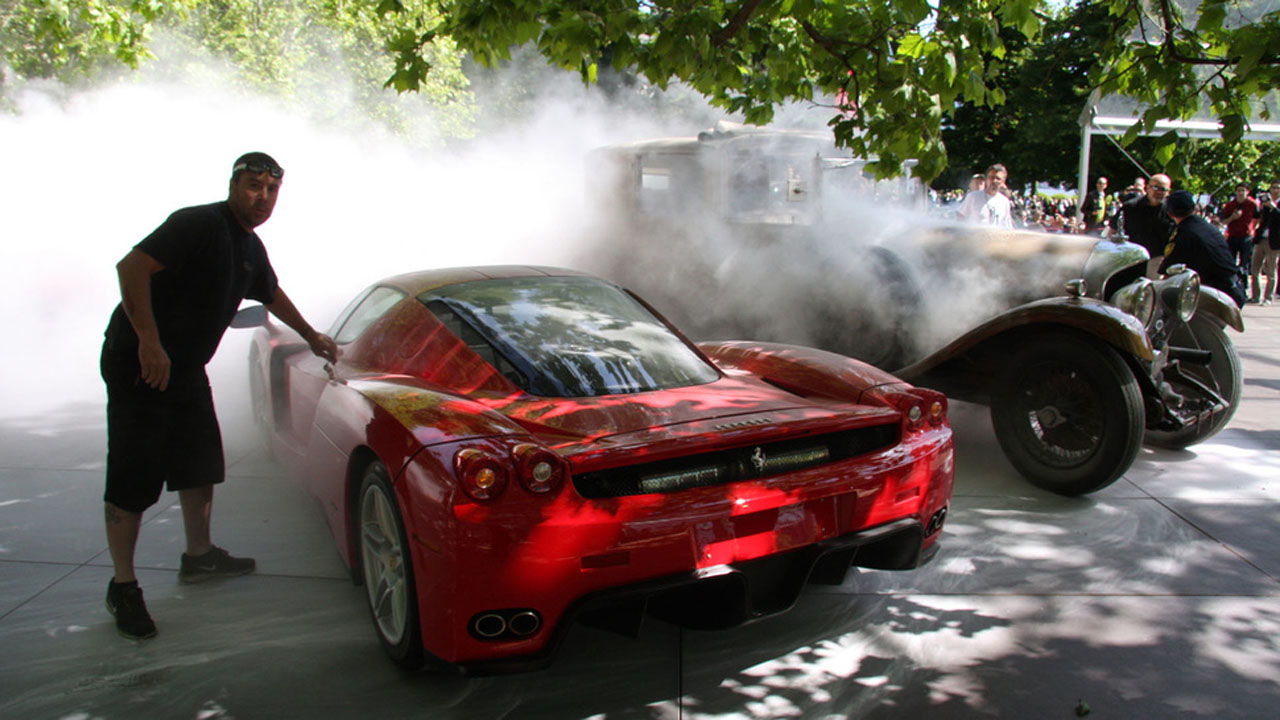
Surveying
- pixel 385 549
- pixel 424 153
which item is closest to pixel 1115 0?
pixel 385 549

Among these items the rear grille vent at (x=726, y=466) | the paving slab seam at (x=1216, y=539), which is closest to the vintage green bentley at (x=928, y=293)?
the paving slab seam at (x=1216, y=539)

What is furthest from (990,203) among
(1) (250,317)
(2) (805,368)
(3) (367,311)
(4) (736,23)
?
(1) (250,317)

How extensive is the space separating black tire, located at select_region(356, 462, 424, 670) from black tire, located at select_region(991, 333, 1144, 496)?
3.18m

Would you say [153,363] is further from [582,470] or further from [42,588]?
[582,470]

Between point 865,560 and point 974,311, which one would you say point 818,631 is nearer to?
point 865,560

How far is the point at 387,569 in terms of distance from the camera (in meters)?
2.71

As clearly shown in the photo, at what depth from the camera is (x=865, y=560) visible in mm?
2869

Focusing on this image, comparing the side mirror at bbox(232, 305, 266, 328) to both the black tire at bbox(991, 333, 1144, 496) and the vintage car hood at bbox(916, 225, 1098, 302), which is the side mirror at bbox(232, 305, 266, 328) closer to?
the black tire at bbox(991, 333, 1144, 496)

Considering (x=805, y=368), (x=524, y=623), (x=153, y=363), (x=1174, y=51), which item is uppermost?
(x=1174, y=51)

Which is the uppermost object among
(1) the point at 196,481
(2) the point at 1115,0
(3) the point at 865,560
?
(2) the point at 1115,0

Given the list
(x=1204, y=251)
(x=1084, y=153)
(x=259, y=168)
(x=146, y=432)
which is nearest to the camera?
(x=146, y=432)

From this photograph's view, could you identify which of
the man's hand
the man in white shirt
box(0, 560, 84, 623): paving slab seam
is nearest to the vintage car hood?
the man in white shirt

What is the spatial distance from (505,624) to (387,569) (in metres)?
0.59

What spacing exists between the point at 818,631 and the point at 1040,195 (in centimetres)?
3348
